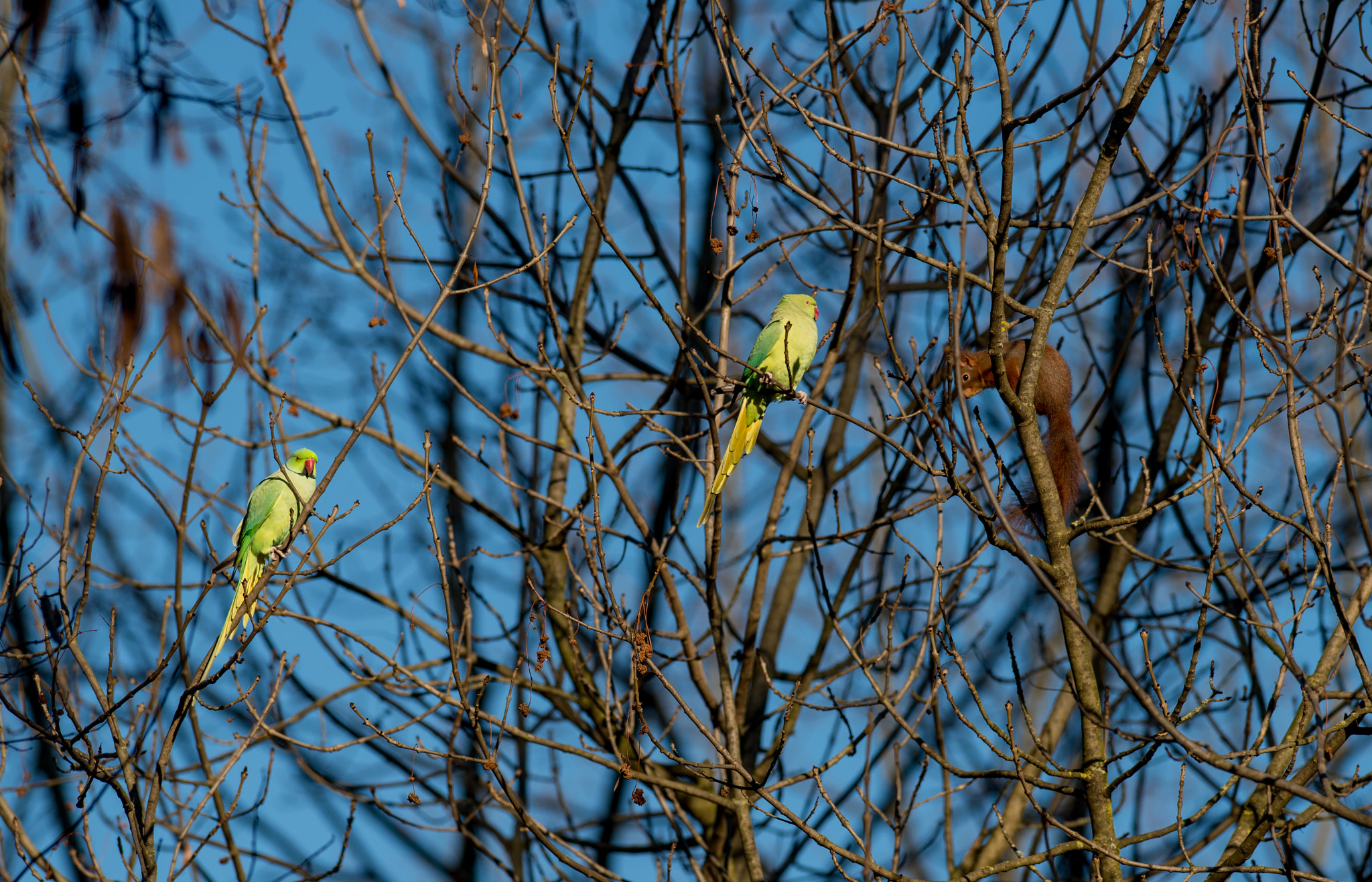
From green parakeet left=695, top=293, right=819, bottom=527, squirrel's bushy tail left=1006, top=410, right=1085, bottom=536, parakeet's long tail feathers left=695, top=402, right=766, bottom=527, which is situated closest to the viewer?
squirrel's bushy tail left=1006, top=410, right=1085, bottom=536

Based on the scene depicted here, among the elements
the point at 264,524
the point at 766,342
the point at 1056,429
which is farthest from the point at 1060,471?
the point at 264,524

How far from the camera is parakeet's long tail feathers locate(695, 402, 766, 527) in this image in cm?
448

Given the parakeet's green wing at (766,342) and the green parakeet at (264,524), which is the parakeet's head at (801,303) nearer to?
the parakeet's green wing at (766,342)

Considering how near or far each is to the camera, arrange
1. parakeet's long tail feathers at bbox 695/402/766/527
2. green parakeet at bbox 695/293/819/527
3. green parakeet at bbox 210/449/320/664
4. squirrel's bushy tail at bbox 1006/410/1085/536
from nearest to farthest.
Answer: squirrel's bushy tail at bbox 1006/410/1085/536 → parakeet's long tail feathers at bbox 695/402/766/527 → green parakeet at bbox 695/293/819/527 → green parakeet at bbox 210/449/320/664

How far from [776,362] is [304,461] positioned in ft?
9.12

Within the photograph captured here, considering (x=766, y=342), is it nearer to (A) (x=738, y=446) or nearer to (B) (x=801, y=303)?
(B) (x=801, y=303)

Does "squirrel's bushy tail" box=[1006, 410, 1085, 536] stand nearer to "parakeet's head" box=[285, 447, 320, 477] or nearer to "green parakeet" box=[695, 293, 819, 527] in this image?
"green parakeet" box=[695, 293, 819, 527]

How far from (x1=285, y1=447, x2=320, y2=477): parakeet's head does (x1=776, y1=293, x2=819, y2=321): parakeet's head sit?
2.78m

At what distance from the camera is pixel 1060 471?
3846mm

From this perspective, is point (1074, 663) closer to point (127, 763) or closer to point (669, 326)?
point (669, 326)

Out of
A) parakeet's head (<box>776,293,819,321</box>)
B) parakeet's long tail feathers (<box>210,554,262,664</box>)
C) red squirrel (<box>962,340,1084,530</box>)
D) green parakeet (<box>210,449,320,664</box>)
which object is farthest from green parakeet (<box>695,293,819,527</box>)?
green parakeet (<box>210,449,320,664</box>)

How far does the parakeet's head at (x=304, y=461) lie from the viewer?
6277 mm

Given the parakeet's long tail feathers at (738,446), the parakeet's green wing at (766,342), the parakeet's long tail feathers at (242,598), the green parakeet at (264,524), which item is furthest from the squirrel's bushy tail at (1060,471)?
the green parakeet at (264,524)

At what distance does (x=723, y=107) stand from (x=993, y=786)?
5261 millimetres
